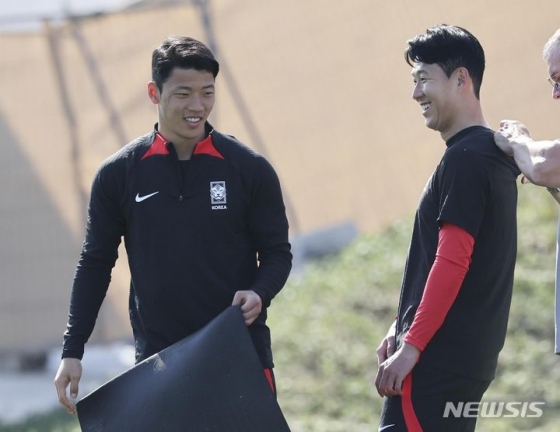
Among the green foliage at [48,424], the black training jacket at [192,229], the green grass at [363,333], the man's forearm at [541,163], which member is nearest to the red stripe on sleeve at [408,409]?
the black training jacket at [192,229]

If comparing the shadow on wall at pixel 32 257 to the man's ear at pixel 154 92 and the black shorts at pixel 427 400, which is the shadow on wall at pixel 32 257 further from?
the black shorts at pixel 427 400

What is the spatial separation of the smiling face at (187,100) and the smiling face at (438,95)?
67cm

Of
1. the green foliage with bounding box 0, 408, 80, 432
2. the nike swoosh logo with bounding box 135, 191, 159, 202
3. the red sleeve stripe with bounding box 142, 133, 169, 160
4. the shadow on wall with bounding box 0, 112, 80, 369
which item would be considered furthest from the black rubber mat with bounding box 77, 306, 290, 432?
the shadow on wall with bounding box 0, 112, 80, 369

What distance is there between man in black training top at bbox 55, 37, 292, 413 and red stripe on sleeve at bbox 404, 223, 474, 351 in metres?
0.54

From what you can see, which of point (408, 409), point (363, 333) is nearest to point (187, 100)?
point (408, 409)

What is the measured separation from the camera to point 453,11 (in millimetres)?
8086

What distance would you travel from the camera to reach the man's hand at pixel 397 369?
10.7ft

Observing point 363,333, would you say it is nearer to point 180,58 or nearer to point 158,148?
point 158,148

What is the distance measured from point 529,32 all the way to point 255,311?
5320mm

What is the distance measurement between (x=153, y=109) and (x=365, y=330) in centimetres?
233

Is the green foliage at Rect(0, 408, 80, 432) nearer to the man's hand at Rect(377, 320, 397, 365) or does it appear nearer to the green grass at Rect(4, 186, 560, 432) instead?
the green grass at Rect(4, 186, 560, 432)

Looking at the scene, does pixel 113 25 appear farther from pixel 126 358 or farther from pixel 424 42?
Answer: pixel 424 42

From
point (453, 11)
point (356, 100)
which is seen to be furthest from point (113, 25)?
point (453, 11)

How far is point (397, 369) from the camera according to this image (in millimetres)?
3252
